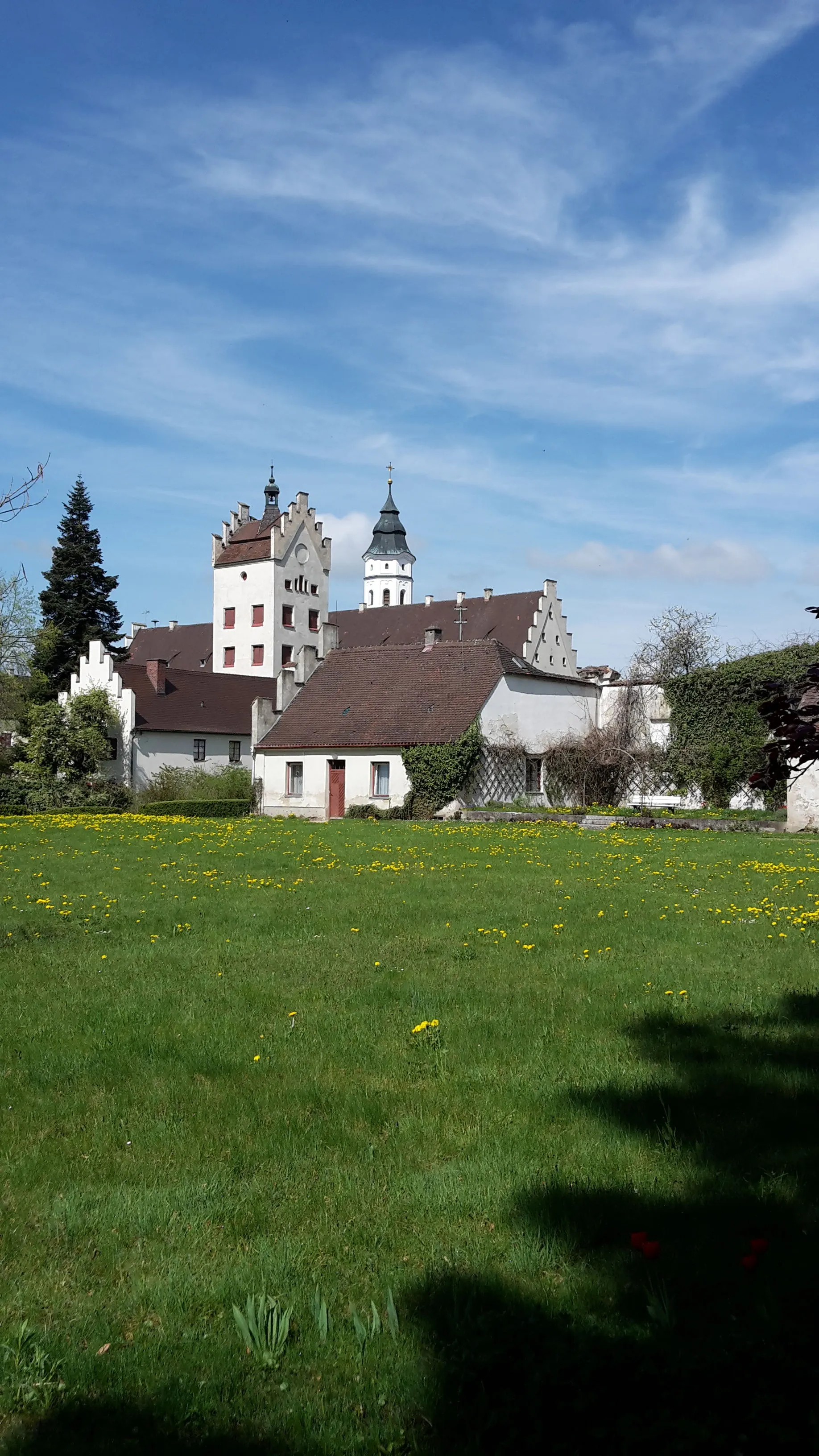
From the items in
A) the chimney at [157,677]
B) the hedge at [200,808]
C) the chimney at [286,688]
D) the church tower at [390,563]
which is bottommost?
the hedge at [200,808]

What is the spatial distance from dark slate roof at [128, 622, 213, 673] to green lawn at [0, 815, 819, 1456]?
2498 inches

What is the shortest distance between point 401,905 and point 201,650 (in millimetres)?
62607

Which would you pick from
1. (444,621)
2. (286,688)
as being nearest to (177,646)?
(444,621)

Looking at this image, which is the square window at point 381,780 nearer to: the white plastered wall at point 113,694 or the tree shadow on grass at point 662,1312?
the white plastered wall at point 113,694

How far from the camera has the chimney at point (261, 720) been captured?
43.4 metres

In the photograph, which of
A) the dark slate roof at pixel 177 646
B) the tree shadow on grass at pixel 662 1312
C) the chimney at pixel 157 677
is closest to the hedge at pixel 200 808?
the chimney at pixel 157 677

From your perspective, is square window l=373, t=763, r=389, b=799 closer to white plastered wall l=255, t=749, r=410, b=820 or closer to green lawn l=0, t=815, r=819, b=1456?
white plastered wall l=255, t=749, r=410, b=820

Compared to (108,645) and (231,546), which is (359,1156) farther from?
(231,546)

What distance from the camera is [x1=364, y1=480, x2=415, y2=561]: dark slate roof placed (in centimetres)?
12181

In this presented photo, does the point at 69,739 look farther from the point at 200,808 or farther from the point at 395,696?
the point at 395,696

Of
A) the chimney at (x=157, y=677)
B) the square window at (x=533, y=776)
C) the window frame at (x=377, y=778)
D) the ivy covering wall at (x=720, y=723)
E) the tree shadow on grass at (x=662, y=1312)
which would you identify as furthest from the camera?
the chimney at (x=157, y=677)

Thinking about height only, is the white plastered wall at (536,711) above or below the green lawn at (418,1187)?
above

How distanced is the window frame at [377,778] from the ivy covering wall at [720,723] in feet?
34.8

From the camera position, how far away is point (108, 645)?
2479 inches
